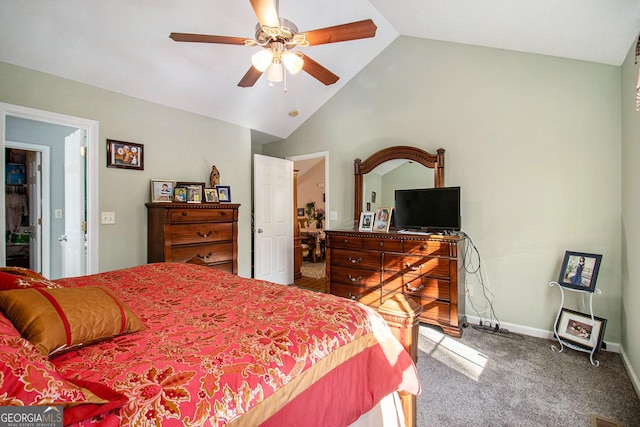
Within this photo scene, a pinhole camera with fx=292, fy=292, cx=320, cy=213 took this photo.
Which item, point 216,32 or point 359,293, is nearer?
point 216,32

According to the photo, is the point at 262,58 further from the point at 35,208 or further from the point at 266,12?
the point at 35,208

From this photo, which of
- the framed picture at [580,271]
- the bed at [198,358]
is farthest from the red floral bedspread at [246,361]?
the framed picture at [580,271]

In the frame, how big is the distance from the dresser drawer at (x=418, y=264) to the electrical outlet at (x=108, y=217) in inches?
114

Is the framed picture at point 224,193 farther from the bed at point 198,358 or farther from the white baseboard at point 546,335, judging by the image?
the white baseboard at point 546,335

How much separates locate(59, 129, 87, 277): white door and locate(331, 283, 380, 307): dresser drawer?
2.66m

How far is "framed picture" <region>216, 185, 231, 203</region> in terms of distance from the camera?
3877mm

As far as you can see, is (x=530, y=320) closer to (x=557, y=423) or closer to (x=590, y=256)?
(x=590, y=256)

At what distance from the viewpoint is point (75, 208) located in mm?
3064

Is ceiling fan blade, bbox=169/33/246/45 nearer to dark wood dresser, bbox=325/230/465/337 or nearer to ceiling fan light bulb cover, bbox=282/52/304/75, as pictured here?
ceiling fan light bulb cover, bbox=282/52/304/75

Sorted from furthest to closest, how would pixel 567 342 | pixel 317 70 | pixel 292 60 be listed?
pixel 567 342
pixel 317 70
pixel 292 60

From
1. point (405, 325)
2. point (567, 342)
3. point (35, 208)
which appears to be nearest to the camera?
Answer: point (405, 325)

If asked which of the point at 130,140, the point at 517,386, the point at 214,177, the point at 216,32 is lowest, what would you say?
the point at 517,386

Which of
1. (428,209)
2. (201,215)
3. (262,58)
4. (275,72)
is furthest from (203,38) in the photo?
(428,209)

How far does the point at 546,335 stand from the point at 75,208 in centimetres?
488
